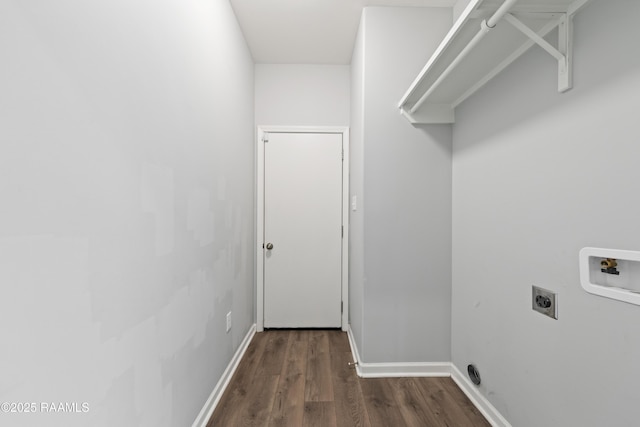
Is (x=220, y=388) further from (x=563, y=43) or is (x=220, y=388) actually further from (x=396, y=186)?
(x=563, y=43)

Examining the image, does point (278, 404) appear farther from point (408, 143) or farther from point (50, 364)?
point (408, 143)

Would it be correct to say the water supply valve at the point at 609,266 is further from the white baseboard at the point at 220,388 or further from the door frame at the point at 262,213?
the door frame at the point at 262,213

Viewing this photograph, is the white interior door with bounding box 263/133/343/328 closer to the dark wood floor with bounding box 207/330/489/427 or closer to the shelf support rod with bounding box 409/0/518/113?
the dark wood floor with bounding box 207/330/489/427

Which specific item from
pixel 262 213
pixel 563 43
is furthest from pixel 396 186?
pixel 262 213

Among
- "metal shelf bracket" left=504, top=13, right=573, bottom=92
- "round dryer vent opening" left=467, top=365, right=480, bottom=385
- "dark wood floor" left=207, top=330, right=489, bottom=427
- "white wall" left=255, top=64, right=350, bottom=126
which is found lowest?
"dark wood floor" left=207, top=330, right=489, bottom=427

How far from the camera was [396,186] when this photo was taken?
2.05 metres

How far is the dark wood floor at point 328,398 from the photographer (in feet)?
5.26

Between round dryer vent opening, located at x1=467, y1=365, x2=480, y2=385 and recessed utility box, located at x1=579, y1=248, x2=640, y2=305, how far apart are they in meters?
0.97

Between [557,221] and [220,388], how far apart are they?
2.05 metres

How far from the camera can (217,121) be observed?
183 centimetres

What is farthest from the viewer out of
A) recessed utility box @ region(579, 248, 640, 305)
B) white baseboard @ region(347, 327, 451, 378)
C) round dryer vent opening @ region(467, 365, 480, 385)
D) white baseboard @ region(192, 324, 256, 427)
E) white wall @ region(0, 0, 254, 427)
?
white baseboard @ region(347, 327, 451, 378)

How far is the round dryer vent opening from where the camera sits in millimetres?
1719

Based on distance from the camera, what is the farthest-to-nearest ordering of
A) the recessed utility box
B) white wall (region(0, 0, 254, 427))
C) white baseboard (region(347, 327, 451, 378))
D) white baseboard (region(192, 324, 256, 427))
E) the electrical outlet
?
1. white baseboard (region(347, 327, 451, 378))
2. white baseboard (region(192, 324, 256, 427))
3. the electrical outlet
4. the recessed utility box
5. white wall (region(0, 0, 254, 427))

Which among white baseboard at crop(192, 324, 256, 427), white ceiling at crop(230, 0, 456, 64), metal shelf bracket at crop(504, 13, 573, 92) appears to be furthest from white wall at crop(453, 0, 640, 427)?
white baseboard at crop(192, 324, 256, 427)
